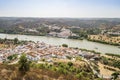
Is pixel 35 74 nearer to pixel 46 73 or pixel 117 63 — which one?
pixel 46 73

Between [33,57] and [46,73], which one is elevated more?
[46,73]

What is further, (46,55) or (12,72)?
(46,55)

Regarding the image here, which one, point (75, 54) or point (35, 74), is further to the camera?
point (75, 54)

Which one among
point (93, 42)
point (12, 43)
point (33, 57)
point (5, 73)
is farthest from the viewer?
point (93, 42)

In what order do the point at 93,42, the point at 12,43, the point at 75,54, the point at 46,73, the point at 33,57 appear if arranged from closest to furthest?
the point at 46,73
the point at 33,57
the point at 75,54
the point at 12,43
the point at 93,42

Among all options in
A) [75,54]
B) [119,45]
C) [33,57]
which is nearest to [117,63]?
[75,54]

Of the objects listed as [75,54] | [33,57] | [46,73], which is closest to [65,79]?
[46,73]

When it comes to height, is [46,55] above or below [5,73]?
below

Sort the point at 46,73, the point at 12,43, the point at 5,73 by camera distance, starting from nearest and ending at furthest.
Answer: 1. the point at 5,73
2. the point at 46,73
3. the point at 12,43

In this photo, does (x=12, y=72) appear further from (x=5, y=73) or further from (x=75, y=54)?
(x=75, y=54)
